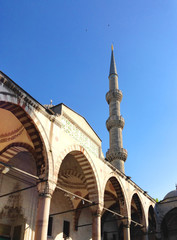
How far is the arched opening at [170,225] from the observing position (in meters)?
18.2

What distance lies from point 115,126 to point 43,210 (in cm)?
1571

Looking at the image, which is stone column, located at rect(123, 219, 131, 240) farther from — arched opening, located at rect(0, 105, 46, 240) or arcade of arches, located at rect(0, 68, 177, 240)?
arched opening, located at rect(0, 105, 46, 240)

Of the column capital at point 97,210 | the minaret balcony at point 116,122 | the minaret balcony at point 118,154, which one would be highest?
the minaret balcony at point 116,122

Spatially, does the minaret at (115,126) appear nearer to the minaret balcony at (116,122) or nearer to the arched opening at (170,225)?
the minaret balcony at (116,122)

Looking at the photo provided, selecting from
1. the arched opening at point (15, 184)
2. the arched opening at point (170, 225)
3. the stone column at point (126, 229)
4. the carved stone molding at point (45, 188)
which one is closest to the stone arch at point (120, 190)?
the stone column at point (126, 229)

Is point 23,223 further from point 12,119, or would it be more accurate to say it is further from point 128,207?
point 128,207

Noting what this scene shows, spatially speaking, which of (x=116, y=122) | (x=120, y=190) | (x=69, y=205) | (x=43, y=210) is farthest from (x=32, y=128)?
(x=116, y=122)

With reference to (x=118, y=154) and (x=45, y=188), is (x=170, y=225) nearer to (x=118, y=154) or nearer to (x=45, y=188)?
(x=118, y=154)

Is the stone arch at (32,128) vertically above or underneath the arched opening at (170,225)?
above

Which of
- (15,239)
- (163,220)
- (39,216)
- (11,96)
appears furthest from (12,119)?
(163,220)

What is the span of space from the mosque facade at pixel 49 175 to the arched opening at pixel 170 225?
76.8 inches

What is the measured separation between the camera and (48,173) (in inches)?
284

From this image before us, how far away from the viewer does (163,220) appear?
59.5ft

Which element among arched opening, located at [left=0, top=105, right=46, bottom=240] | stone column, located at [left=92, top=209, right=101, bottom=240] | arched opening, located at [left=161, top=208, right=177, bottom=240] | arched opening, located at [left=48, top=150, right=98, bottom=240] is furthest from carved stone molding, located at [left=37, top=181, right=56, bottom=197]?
arched opening, located at [left=161, top=208, right=177, bottom=240]
